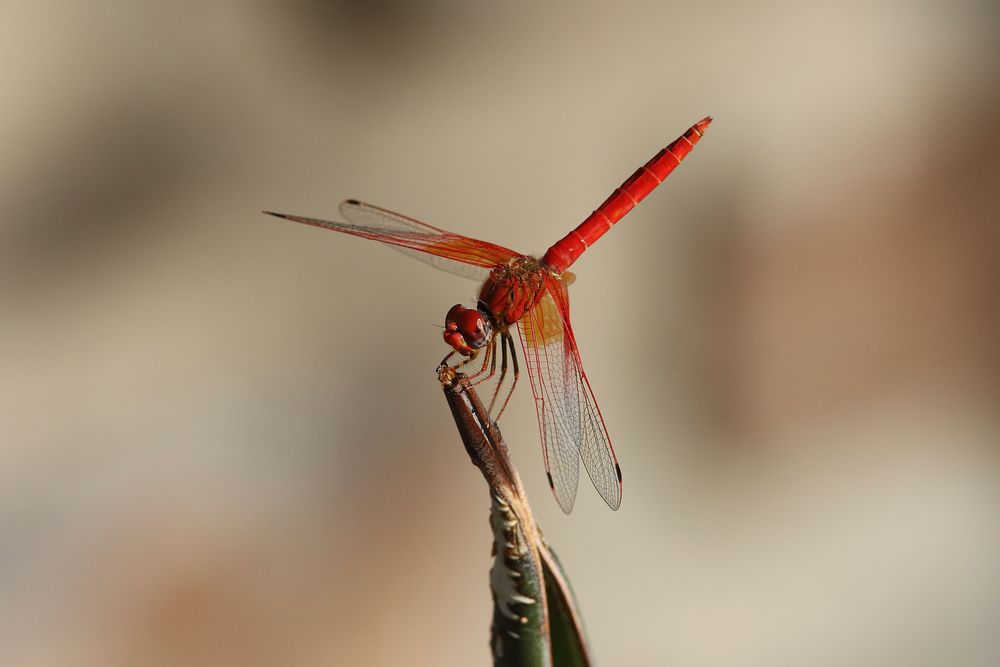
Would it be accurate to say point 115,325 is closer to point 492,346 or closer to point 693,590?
point 492,346

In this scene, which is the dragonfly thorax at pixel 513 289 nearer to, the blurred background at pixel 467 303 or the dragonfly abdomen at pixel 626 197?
the dragonfly abdomen at pixel 626 197

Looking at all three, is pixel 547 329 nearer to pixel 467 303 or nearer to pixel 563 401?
pixel 563 401

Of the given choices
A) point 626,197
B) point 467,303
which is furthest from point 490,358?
point 467,303

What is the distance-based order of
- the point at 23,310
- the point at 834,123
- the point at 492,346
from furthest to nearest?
the point at 834,123, the point at 23,310, the point at 492,346

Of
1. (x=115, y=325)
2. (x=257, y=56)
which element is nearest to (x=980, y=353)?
(x=257, y=56)

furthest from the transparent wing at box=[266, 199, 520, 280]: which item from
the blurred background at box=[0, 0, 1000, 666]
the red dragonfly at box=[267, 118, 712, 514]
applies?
the blurred background at box=[0, 0, 1000, 666]

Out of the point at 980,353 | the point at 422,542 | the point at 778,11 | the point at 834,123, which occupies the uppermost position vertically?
the point at 778,11

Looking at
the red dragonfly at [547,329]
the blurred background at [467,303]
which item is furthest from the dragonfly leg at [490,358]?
the blurred background at [467,303]
